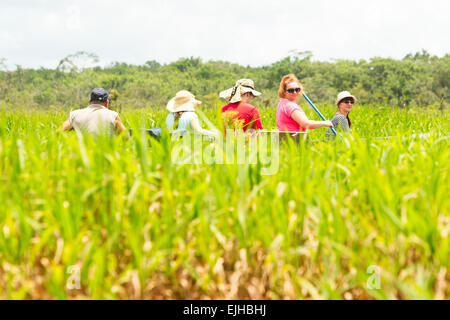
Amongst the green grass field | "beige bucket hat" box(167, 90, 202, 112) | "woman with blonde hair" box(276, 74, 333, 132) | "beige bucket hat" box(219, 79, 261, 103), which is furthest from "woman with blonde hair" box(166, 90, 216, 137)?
the green grass field

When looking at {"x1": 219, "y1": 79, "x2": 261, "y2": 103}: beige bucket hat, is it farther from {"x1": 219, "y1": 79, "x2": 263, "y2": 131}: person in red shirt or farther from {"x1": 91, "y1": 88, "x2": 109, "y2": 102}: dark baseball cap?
{"x1": 91, "y1": 88, "x2": 109, "y2": 102}: dark baseball cap

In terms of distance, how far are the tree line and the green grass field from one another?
47.7 m

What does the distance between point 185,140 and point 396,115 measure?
8.34m

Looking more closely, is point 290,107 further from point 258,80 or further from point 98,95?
point 258,80

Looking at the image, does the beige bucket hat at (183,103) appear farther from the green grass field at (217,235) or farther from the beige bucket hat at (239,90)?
the green grass field at (217,235)

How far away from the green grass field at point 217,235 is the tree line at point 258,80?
47656 mm

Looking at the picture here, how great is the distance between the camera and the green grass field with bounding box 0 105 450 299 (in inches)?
72.5

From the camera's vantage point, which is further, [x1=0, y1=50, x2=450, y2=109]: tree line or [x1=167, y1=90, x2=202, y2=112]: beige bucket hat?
[x1=0, y1=50, x2=450, y2=109]: tree line

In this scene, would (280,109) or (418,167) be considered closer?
(418,167)

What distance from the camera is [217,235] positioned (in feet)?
6.37

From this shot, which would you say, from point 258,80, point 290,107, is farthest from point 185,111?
point 258,80

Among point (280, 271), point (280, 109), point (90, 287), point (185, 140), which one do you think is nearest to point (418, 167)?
point (280, 271)
